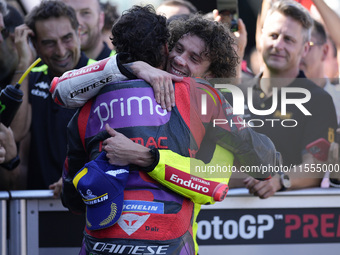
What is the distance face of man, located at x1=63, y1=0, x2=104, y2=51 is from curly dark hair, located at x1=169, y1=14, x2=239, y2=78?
209 centimetres

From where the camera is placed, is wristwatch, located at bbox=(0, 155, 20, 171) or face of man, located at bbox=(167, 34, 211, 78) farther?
wristwatch, located at bbox=(0, 155, 20, 171)

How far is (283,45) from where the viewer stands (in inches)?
153

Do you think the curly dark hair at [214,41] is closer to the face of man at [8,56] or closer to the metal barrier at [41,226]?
the metal barrier at [41,226]

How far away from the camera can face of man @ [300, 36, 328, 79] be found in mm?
4473

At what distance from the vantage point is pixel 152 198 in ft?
6.85

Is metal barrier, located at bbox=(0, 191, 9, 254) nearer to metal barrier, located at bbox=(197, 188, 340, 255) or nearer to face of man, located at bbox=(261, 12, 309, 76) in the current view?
metal barrier, located at bbox=(197, 188, 340, 255)

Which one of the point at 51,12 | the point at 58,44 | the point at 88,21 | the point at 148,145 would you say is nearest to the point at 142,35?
the point at 148,145

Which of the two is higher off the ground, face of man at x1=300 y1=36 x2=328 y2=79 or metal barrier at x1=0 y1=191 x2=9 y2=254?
face of man at x1=300 y1=36 x2=328 y2=79

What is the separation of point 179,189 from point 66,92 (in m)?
0.65

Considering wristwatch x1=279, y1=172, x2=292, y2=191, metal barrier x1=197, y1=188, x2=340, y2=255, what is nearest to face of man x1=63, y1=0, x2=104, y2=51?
metal barrier x1=197, y1=188, x2=340, y2=255

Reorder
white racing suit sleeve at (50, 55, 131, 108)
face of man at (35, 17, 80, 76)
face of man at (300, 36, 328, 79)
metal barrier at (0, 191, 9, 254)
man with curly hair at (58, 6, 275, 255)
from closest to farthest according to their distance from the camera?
man with curly hair at (58, 6, 275, 255)
white racing suit sleeve at (50, 55, 131, 108)
metal barrier at (0, 191, 9, 254)
face of man at (35, 17, 80, 76)
face of man at (300, 36, 328, 79)

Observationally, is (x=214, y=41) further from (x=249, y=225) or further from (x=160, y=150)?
(x=249, y=225)

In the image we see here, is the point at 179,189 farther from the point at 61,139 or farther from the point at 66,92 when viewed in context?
the point at 61,139

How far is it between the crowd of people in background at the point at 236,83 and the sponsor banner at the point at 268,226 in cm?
17
